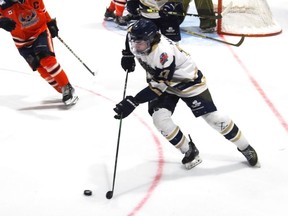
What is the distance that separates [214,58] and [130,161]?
1.95 meters

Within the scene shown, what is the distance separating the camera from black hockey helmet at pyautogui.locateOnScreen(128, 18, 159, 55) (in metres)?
2.45

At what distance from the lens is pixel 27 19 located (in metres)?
3.44

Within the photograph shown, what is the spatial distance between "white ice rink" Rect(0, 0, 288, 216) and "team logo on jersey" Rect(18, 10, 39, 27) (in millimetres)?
589

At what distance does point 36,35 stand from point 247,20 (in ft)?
7.79

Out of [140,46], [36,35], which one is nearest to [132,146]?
[140,46]

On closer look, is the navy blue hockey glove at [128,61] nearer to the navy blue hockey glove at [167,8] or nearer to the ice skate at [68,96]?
the ice skate at [68,96]

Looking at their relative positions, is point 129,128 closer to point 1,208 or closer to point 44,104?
point 44,104

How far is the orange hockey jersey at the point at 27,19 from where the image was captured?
3393 millimetres

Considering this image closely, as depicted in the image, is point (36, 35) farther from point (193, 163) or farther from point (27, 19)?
point (193, 163)

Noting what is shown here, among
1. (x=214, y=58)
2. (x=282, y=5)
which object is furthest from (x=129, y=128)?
(x=282, y=5)

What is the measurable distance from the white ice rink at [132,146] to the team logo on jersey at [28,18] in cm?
59

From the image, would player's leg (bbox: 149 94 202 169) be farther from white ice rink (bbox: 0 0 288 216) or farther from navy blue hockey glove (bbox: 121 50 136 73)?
navy blue hockey glove (bbox: 121 50 136 73)

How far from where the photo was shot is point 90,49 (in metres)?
4.80

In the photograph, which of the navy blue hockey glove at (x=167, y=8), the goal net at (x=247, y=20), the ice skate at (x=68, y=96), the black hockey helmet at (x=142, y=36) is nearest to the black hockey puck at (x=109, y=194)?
the black hockey helmet at (x=142, y=36)
